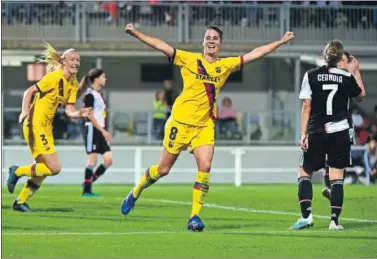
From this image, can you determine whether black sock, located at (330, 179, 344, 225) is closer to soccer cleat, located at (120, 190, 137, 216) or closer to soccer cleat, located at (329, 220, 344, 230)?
soccer cleat, located at (329, 220, 344, 230)

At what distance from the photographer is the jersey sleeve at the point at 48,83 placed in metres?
17.6

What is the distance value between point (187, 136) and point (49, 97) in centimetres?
350

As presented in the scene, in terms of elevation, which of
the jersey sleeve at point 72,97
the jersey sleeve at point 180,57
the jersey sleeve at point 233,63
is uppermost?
the jersey sleeve at point 180,57

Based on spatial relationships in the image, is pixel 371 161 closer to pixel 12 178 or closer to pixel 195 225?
pixel 12 178

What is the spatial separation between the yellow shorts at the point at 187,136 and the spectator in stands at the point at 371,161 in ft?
47.6

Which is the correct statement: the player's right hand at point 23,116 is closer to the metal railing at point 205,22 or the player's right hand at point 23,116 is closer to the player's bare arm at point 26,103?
the player's bare arm at point 26,103

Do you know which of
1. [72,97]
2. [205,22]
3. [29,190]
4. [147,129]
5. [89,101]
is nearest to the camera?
[29,190]

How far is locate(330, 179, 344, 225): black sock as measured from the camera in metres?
14.6

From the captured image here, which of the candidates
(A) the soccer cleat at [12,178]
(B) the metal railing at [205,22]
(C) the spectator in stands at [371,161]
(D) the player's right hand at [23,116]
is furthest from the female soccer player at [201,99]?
(B) the metal railing at [205,22]

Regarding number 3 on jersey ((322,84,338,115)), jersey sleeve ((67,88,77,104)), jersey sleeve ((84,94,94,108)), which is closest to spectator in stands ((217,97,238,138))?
jersey sleeve ((84,94,94,108))

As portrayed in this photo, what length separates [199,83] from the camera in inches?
581

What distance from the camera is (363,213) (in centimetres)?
1747

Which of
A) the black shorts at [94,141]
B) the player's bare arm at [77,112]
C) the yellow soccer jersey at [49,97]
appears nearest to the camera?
the player's bare arm at [77,112]

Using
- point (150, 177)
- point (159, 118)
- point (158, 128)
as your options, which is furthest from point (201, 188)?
point (159, 118)
